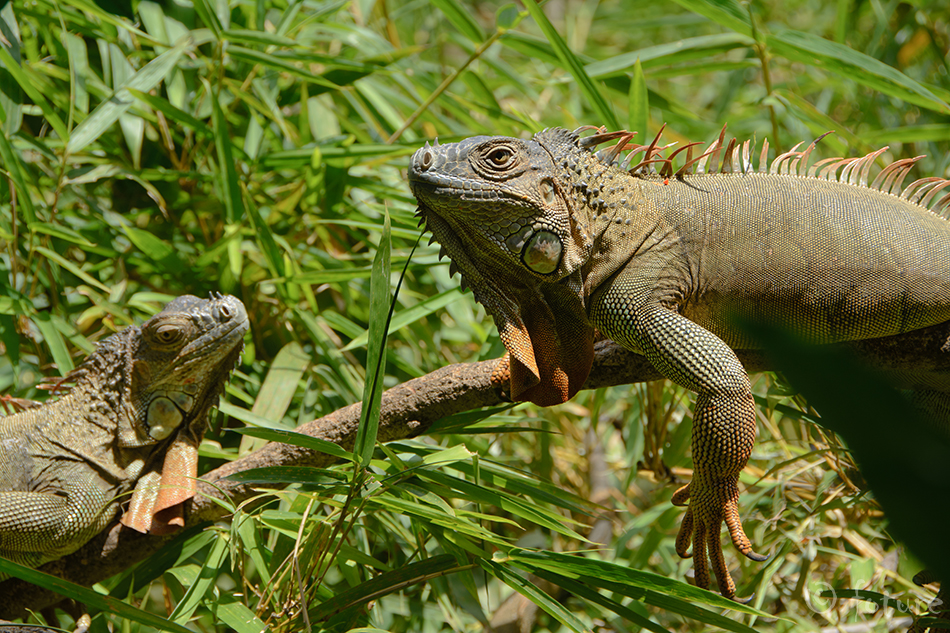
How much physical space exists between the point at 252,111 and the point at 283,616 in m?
2.36

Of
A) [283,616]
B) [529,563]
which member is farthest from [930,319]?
[283,616]

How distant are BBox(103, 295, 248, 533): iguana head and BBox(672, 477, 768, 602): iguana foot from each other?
5.15 feet

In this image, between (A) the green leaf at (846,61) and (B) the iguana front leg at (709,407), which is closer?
(B) the iguana front leg at (709,407)

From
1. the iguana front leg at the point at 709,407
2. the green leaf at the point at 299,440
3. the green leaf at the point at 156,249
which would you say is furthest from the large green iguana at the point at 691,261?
the green leaf at the point at 156,249

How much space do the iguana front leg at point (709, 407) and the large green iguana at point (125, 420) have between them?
1.49m

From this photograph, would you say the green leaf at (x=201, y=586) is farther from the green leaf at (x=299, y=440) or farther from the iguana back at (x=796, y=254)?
the iguana back at (x=796, y=254)

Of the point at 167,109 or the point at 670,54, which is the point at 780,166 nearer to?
the point at 670,54

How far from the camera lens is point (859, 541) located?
2.60 metres

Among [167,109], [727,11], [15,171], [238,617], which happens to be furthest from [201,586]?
[727,11]

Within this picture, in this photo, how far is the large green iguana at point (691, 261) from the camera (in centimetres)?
165

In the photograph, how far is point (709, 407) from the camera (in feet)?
5.24

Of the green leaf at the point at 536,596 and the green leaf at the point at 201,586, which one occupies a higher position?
the green leaf at the point at 536,596

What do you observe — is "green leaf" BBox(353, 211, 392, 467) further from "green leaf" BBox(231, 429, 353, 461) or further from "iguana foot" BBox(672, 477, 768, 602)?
"iguana foot" BBox(672, 477, 768, 602)

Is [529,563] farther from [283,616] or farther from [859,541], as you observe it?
[859,541]
